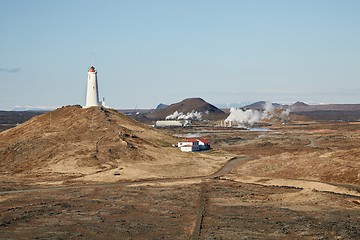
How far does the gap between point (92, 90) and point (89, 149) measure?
2905cm

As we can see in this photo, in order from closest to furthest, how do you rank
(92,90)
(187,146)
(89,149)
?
(89,149), (187,146), (92,90)

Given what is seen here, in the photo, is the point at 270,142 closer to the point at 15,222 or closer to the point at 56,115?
the point at 56,115

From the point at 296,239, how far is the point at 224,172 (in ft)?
152

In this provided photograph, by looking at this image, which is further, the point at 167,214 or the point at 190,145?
the point at 190,145

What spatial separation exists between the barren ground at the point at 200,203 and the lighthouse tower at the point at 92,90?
134 feet

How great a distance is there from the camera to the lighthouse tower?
127m

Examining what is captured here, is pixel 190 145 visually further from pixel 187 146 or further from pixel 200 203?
pixel 200 203

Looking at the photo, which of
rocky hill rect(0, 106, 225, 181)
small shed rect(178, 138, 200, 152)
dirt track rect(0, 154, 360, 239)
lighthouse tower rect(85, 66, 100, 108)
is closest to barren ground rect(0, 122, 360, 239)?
dirt track rect(0, 154, 360, 239)

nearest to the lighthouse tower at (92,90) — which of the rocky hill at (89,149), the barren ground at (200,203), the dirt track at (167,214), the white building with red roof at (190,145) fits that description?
the rocky hill at (89,149)

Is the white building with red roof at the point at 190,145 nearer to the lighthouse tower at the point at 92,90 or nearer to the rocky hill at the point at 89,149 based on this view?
the rocky hill at the point at 89,149

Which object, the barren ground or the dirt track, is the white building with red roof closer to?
the barren ground

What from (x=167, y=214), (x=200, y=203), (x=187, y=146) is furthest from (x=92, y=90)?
(x=167, y=214)

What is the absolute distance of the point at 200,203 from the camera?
61688mm

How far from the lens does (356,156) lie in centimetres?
8656
